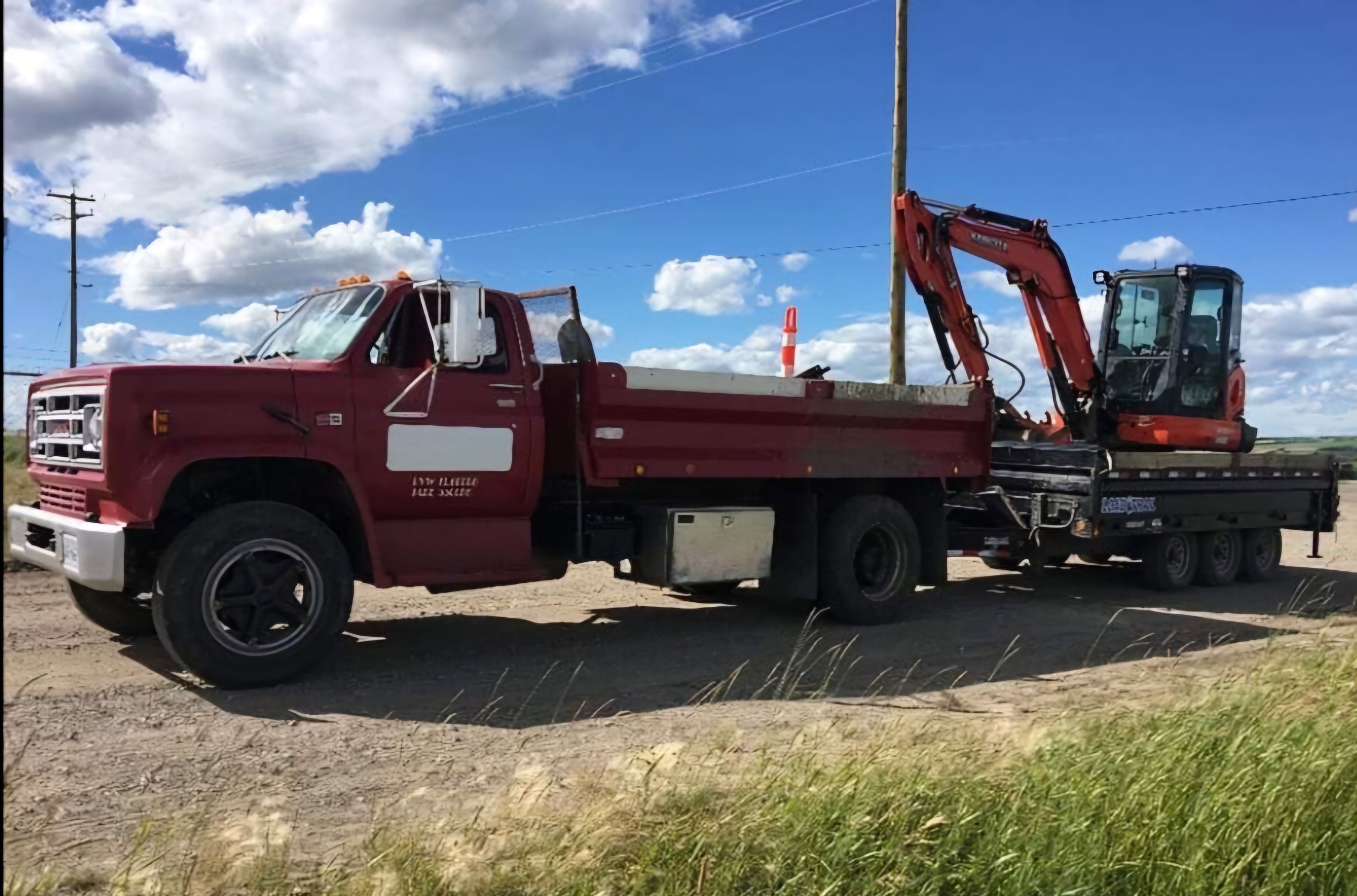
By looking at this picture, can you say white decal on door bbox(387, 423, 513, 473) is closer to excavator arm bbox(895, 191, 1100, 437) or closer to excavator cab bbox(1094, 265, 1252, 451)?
excavator arm bbox(895, 191, 1100, 437)

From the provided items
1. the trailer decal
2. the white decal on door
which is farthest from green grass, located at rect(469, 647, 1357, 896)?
the trailer decal

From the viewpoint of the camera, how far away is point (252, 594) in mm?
6266

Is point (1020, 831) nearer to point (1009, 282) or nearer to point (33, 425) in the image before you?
point (33, 425)

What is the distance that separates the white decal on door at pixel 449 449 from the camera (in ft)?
22.4

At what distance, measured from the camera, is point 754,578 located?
8.70 m

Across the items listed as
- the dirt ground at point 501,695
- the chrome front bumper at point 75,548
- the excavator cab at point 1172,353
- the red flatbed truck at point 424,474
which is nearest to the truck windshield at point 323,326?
the red flatbed truck at point 424,474

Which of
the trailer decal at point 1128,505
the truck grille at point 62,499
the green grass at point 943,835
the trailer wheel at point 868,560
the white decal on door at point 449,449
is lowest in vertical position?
the green grass at point 943,835

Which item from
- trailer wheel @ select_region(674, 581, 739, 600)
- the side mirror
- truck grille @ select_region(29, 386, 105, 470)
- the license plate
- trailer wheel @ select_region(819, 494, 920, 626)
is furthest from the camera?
→ trailer wheel @ select_region(674, 581, 739, 600)

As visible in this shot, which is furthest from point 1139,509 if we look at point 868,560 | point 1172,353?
point 868,560

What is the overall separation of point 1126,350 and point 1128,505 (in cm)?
277

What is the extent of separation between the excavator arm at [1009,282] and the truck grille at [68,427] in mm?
8036

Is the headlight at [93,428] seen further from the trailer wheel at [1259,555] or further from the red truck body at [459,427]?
the trailer wheel at [1259,555]

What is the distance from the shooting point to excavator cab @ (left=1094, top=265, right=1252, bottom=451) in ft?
40.8

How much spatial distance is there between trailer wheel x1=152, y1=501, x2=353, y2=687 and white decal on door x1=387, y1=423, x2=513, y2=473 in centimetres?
64
